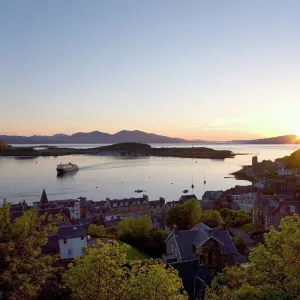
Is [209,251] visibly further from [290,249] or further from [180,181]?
[180,181]

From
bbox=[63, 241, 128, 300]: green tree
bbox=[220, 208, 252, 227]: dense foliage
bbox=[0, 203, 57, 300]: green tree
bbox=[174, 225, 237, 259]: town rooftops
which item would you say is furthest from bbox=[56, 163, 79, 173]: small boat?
bbox=[63, 241, 128, 300]: green tree

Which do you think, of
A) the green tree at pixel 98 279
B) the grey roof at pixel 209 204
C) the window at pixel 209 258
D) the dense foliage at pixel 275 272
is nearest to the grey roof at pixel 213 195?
the grey roof at pixel 209 204

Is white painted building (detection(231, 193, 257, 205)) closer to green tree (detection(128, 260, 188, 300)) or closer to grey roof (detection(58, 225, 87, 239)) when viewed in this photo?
grey roof (detection(58, 225, 87, 239))

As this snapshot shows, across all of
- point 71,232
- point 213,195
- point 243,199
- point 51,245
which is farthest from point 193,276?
point 243,199

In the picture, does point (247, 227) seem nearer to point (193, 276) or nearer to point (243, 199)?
point (193, 276)

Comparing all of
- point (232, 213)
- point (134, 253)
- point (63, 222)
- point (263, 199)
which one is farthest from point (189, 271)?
point (232, 213)
